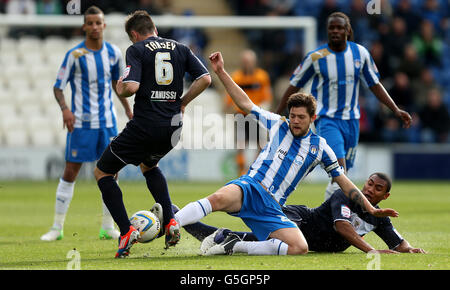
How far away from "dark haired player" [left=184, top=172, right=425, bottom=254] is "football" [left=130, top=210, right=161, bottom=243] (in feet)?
1.50

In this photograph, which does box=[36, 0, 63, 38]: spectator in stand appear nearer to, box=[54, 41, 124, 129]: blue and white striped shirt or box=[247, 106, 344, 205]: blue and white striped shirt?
box=[54, 41, 124, 129]: blue and white striped shirt

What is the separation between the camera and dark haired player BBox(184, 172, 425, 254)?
6523mm

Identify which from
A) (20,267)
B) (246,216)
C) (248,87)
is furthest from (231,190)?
(248,87)

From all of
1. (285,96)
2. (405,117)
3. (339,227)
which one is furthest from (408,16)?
(339,227)

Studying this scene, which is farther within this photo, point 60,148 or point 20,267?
point 60,148

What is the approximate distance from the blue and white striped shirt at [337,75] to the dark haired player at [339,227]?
5.86ft

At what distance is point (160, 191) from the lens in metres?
6.91

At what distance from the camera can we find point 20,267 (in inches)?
232

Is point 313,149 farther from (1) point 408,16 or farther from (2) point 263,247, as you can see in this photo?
(1) point 408,16

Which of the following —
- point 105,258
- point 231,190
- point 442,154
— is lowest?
point 442,154

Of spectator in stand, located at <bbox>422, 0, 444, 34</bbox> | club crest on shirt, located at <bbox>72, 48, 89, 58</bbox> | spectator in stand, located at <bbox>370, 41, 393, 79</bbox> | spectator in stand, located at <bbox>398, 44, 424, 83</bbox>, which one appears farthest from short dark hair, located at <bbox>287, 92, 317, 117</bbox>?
spectator in stand, located at <bbox>422, 0, 444, 34</bbox>

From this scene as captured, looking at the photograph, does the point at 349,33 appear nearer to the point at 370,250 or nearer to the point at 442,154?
the point at 370,250
